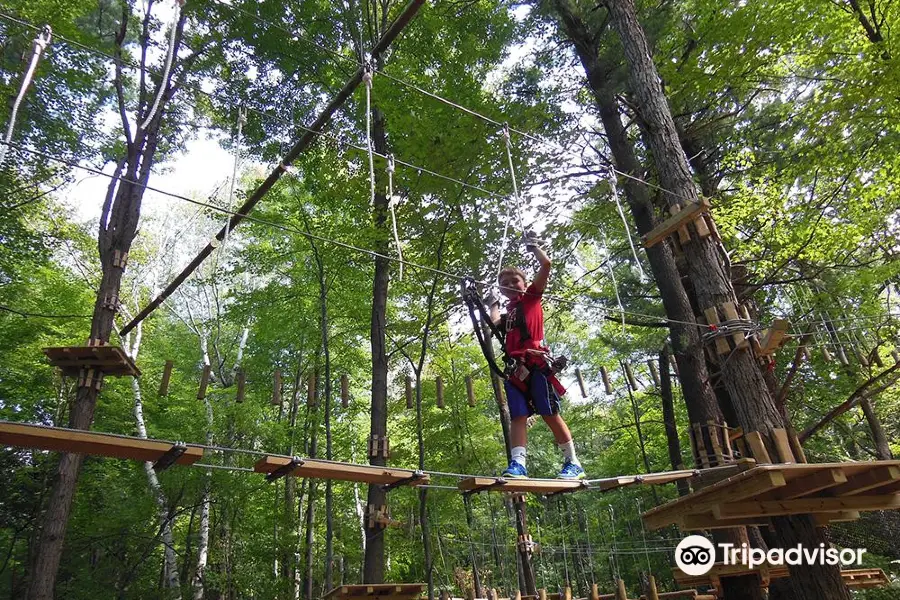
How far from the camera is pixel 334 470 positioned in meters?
3.00

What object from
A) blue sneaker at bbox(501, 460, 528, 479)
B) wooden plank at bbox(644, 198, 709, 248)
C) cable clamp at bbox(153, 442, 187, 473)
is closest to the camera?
cable clamp at bbox(153, 442, 187, 473)

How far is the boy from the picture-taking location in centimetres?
355

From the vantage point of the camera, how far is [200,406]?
413 inches

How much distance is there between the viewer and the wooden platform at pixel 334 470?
290 centimetres

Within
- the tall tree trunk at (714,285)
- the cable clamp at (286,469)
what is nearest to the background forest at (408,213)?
the tall tree trunk at (714,285)

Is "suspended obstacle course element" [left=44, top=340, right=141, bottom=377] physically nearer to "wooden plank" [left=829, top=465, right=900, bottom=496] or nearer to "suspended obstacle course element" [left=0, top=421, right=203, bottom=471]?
"suspended obstacle course element" [left=0, top=421, right=203, bottom=471]

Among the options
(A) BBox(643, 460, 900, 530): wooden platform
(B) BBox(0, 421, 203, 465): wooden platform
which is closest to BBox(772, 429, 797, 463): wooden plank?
(A) BBox(643, 460, 900, 530): wooden platform

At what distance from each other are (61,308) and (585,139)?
10042 millimetres

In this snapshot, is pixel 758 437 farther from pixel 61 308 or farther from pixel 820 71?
pixel 61 308

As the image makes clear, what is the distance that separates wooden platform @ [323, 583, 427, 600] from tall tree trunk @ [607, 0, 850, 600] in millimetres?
3040

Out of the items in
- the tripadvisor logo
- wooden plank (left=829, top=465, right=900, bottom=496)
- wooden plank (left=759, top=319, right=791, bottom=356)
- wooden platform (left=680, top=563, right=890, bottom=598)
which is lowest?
wooden platform (left=680, top=563, right=890, bottom=598)

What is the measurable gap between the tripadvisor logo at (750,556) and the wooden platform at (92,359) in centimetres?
550

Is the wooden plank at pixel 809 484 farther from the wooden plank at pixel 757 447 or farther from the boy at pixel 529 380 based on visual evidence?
the boy at pixel 529 380

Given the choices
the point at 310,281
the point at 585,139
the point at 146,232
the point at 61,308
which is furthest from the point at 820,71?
the point at 146,232
